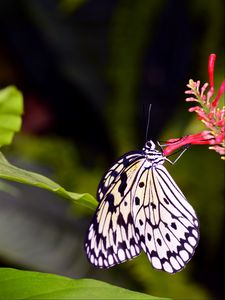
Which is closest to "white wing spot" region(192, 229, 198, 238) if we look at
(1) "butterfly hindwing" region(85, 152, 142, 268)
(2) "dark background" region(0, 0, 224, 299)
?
(1) "butterfly hindwing" region(85, 152, 142, 268)

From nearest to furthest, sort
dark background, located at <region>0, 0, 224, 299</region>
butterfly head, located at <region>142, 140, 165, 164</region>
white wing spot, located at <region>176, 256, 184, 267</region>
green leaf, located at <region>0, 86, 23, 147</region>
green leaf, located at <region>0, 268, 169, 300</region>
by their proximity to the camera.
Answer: green leaf, located at <region>0, 268, 169, 300</region>, green leaf, located at <region>0, 86, 23, 147</region>, white wing spot, located at <region>176, 256, 184, 267</region>, butterfly head, located at <region>142, 140, 165, 164</region>, dark background, located at <region>0, 0, 224, 299</region>

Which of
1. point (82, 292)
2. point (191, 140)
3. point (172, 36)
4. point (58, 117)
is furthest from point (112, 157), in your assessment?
point (82, 292)

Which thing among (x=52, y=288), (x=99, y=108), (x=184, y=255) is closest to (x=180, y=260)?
(x=184, y=255)

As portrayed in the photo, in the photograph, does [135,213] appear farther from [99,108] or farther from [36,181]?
[99,108]

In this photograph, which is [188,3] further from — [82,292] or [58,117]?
[82,292]

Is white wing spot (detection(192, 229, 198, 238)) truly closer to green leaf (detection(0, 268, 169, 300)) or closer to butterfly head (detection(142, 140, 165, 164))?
butterfly head (detection(142, 140, 165, 164))
